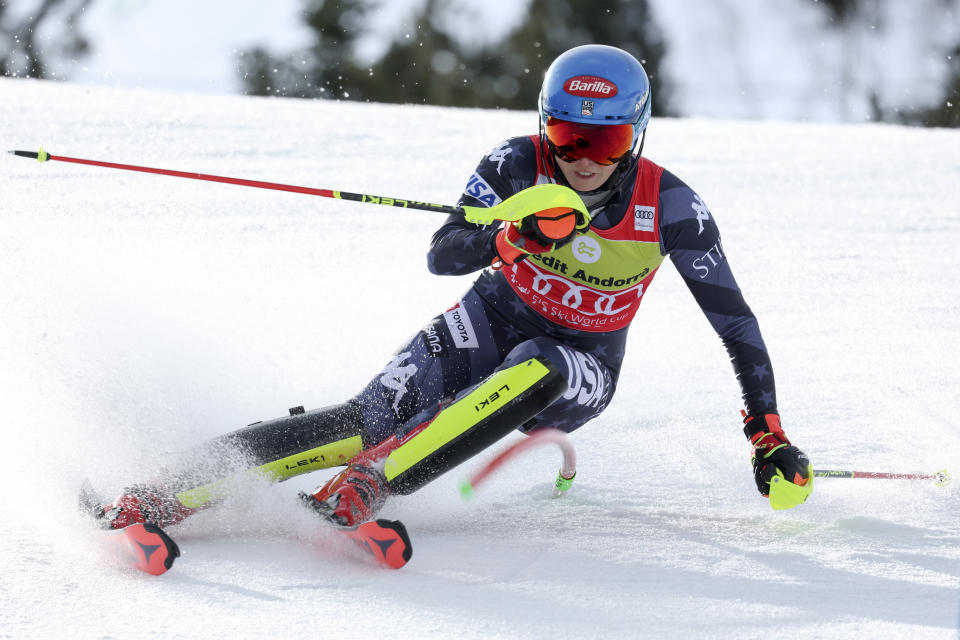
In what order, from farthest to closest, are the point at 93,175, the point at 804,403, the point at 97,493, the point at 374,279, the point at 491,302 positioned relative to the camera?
the point at 93,175 < the point at 374,279 < the point at 804,403 < the point at 491,302 < the point at 97,493

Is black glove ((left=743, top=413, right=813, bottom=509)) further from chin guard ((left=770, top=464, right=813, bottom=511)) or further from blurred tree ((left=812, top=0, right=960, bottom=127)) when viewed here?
blurred tree ((left=812, top=0, right=960, bottom=127))

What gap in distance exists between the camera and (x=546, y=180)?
9.64ft

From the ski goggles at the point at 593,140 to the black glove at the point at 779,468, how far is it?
0.80 m

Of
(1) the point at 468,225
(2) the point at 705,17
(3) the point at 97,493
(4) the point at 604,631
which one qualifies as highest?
(2) the point at 705,17

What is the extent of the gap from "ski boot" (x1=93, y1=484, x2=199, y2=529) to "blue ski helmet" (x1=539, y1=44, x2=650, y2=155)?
135 cm

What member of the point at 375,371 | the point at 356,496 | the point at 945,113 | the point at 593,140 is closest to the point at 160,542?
the point at 356,496

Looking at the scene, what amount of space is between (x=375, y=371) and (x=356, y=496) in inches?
78.0

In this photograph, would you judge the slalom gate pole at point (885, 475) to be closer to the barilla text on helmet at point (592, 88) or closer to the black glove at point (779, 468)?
the black glove at point (779, 468)

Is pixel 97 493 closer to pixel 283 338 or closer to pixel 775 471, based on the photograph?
pixel 775 471

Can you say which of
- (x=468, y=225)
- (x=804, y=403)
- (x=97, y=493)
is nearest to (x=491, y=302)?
(x=468, y=225)

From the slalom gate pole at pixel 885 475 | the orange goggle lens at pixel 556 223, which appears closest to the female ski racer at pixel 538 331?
the orange goggle lens at pixel 556 223

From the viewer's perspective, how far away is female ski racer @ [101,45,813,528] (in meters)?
2.55

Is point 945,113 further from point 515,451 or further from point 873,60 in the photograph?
point 515,451

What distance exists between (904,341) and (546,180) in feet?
9.57
